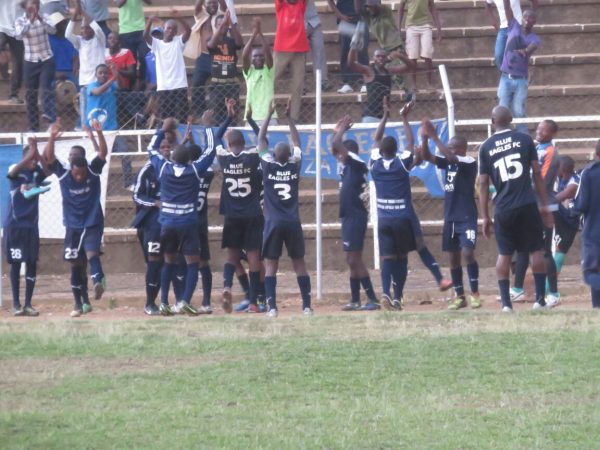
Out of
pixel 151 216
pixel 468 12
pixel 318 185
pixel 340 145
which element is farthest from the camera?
pixel 468 12

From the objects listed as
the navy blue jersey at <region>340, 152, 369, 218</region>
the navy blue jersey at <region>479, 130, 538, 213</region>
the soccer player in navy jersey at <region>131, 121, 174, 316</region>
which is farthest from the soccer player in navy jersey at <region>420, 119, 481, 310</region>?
the soccer player in navy jersey at <region>131, 121, 174, 316</region>

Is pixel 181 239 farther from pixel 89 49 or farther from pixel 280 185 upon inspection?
pixel 89 49

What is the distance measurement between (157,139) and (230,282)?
182cm

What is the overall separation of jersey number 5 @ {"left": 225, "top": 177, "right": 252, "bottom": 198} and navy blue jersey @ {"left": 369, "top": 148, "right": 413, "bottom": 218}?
1391 mm

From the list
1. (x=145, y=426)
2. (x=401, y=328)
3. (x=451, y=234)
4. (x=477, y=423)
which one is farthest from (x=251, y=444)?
(x=451, y=234)

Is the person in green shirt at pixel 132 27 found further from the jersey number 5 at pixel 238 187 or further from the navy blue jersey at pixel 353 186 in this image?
the navy blue jersey at pixel 353 186

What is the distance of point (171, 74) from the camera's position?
19719mm

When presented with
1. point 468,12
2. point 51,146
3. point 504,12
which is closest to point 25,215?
point 51,146

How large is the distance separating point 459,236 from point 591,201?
1.91 m

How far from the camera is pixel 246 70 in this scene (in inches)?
755

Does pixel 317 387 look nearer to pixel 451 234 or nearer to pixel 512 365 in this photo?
pixel 512 365

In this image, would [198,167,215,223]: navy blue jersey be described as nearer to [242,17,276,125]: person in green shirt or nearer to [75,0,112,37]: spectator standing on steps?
[242,17,276,125]: person in green shirt

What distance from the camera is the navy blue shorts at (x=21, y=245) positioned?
15.9 meters

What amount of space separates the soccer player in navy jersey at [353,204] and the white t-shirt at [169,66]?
4577mm
